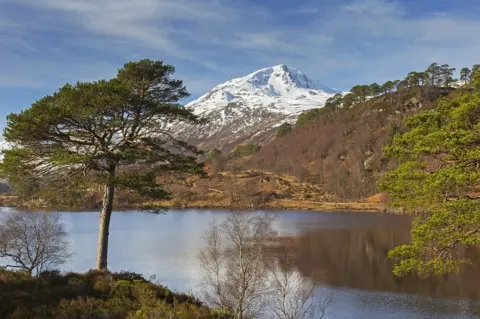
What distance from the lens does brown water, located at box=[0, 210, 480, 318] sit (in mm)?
27516

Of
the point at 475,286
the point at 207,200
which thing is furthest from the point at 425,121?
the point at 207,200

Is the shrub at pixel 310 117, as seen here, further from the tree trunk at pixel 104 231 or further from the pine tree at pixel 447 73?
the tree trunk at pixel 104 231

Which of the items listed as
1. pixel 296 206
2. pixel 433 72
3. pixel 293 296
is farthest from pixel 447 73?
pixel 293 296

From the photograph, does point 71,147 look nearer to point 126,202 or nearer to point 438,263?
point 126,202

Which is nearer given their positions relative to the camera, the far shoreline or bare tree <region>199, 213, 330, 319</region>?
bare tree <region>199, 213, 330, 319</region>

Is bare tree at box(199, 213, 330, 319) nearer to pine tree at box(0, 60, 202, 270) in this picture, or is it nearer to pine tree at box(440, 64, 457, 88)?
pine tree at box(0, 60, 202, 270)

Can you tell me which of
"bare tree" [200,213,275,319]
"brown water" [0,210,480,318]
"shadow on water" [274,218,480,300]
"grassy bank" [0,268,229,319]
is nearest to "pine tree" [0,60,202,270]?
"grassy bank" [0,268,229,319]

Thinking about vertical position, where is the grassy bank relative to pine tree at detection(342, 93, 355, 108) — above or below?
below

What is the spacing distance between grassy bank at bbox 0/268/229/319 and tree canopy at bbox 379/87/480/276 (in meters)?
6.78

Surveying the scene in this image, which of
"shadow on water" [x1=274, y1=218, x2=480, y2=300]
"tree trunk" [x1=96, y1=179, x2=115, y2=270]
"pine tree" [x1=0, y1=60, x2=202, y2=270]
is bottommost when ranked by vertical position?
"shadow on water" [x1=274, y1=218, x2=480, y2=300]

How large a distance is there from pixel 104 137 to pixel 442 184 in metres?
12.8

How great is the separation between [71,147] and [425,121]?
45.6 ft

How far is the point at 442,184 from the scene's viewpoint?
12320mm

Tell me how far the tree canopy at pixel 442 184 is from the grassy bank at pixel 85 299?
267 inches
